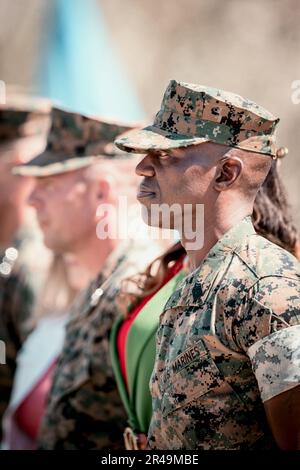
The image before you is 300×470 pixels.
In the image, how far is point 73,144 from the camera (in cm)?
394

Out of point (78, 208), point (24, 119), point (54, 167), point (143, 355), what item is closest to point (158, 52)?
point (24, 119)

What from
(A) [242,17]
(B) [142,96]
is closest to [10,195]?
(B) [142,96]

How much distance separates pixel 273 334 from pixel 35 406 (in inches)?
85.0

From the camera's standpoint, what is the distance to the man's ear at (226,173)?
7.43 ft

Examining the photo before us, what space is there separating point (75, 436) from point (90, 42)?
10.4 feet

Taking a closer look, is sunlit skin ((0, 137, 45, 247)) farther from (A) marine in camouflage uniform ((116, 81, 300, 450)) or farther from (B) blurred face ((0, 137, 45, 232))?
(A) marine in camouflage uniform ((116, 81, 300, 450))

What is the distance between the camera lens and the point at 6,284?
5039 millimetres

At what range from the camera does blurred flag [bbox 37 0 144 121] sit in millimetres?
5129

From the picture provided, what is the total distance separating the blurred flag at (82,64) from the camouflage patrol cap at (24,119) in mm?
147

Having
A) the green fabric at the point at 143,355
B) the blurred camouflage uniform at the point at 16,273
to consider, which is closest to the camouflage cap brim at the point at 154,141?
the green fabric at the point at 143,355

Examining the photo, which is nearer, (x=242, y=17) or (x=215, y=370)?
(x=215, y=370)

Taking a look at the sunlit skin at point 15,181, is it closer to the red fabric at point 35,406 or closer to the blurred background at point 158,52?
the blurred background at point 158,52

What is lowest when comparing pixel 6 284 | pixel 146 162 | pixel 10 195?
pixel 6 284
